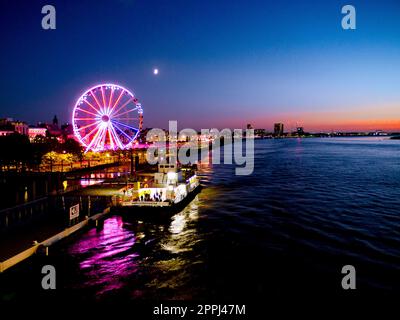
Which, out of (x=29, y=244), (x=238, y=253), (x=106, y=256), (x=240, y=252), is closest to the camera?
(x=29, y=244)

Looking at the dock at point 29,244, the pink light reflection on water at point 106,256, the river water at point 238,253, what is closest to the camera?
the river water at point 238,253

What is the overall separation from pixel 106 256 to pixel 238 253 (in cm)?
878

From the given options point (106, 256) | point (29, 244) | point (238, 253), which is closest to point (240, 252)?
point (238, 253)

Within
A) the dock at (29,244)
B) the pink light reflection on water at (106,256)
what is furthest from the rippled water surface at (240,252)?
the dock at (29,244)

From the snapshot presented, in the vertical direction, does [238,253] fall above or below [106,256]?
below

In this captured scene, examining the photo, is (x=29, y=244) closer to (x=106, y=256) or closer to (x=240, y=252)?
(x=106, y=256)

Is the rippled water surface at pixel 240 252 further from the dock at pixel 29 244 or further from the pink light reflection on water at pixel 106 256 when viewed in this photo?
the dock at pixel 29 244

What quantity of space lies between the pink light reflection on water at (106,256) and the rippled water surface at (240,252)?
0.18 feet

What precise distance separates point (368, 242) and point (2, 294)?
76.9 feet

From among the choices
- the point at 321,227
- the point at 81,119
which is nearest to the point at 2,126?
the point at 81,119

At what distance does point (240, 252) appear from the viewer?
2192 cm

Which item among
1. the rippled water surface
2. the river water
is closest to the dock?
the river water

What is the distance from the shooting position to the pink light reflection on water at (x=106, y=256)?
1769 centimetres
